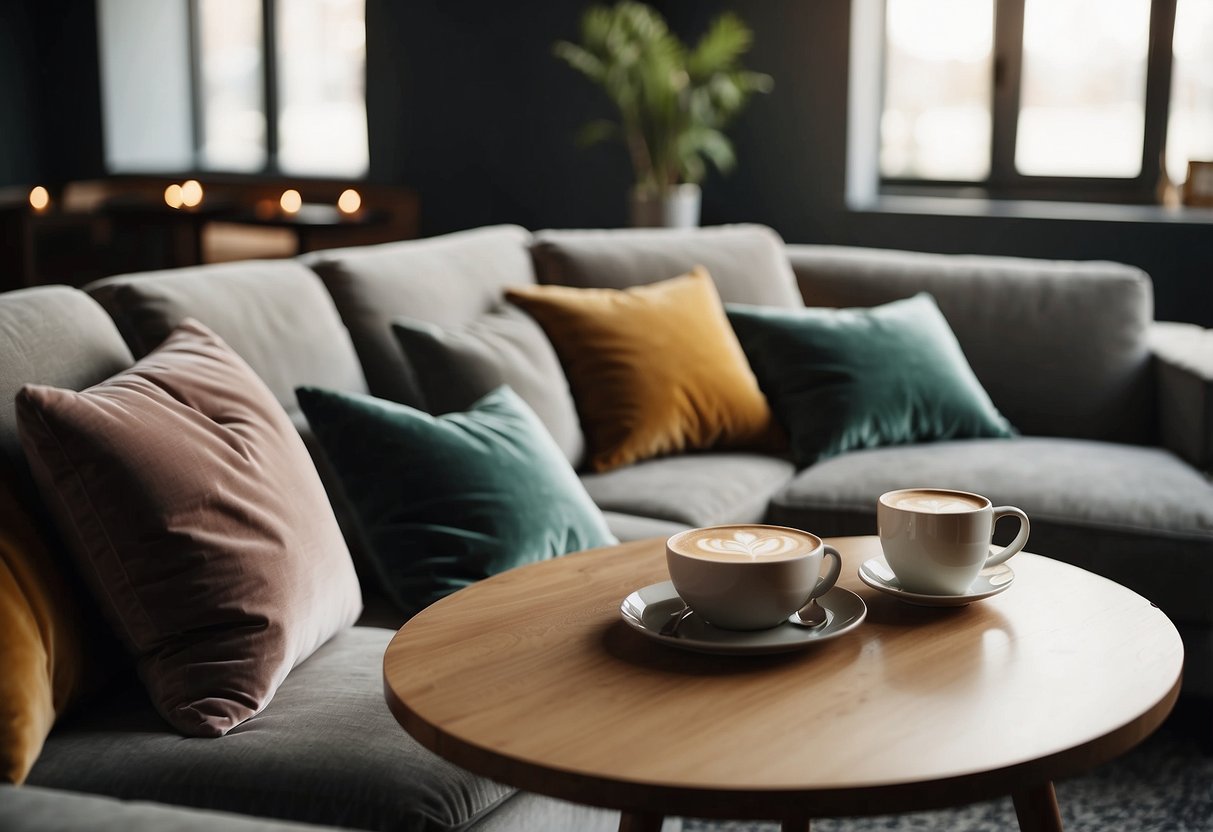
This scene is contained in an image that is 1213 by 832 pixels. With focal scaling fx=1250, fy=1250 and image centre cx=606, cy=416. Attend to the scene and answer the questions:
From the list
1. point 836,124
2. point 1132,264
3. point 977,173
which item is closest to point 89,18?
point 836,124

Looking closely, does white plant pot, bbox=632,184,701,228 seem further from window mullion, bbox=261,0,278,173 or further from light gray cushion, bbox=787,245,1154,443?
window mullion, bbox=261,0,278,173

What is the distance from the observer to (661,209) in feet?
14.8

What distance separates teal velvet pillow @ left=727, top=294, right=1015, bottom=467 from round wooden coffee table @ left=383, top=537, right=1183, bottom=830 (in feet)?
4.12

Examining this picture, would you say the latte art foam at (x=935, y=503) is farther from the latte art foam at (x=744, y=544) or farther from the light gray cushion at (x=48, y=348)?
the light gray cushion at (x=48, y=348)

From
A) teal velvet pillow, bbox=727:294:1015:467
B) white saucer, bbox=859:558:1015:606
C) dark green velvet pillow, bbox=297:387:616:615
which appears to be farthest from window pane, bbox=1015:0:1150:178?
white saucer, bbox=859:558:1015:606

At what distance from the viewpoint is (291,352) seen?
1.97m

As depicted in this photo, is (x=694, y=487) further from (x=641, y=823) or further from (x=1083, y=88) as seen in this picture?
(x=1083, y=88)

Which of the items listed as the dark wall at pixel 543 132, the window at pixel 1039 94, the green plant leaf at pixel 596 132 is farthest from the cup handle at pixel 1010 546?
the green plant leaf at pixel 596 132

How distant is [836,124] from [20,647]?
403cm

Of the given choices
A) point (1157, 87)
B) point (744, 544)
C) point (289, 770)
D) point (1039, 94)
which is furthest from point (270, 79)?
point (744, 544)

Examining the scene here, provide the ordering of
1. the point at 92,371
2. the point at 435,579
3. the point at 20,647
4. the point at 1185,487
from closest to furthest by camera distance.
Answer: the point at 20,647 < the point at 92,371 < the point at 435,579 < the point at 1185,487

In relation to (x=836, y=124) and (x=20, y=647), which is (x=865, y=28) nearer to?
(x=836, y=124)

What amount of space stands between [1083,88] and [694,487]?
3.05 metres

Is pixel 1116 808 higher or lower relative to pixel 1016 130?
lower
